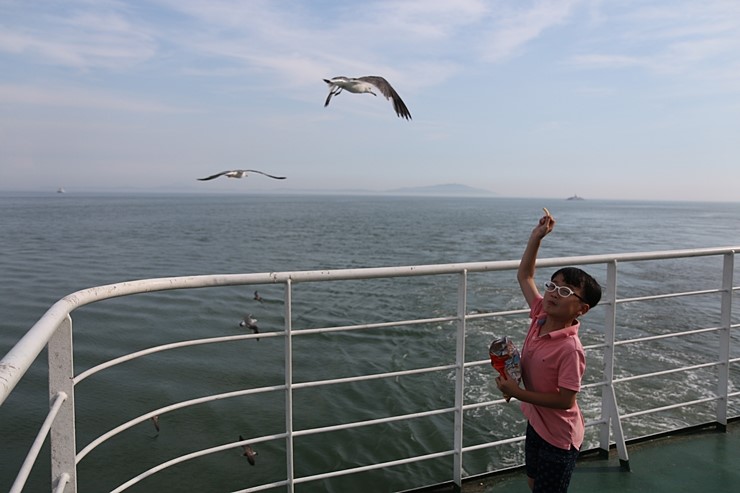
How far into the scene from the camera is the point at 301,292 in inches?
622

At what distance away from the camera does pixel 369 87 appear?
15.2ft

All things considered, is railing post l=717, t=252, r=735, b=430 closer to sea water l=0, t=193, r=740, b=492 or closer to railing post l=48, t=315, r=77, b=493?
sea water l=0, t=193, r=740, b=492

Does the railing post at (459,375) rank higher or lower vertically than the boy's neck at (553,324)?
lower

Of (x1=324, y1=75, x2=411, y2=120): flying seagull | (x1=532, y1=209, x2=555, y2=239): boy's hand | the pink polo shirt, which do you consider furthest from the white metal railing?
(x1=324, y1=75, x2=411, y2=120): flying seagull

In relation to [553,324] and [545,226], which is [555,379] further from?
[545,226]

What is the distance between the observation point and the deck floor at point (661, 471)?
10.1ft

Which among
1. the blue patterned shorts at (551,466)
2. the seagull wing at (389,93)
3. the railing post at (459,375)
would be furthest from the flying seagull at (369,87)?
the blue patterned shorts at (551,466)

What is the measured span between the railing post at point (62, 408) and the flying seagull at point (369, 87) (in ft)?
9.86

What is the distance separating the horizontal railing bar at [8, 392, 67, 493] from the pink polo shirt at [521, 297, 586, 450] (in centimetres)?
158

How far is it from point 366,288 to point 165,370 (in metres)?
8.10

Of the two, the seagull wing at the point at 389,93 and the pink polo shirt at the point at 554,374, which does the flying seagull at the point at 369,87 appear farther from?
the pink polo shirt at the point at 554,374

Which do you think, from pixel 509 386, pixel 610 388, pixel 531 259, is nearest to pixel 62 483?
pixel 509 386

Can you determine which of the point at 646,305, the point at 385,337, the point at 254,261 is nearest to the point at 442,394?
the point at 385,337

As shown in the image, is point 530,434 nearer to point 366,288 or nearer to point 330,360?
point 330,360
